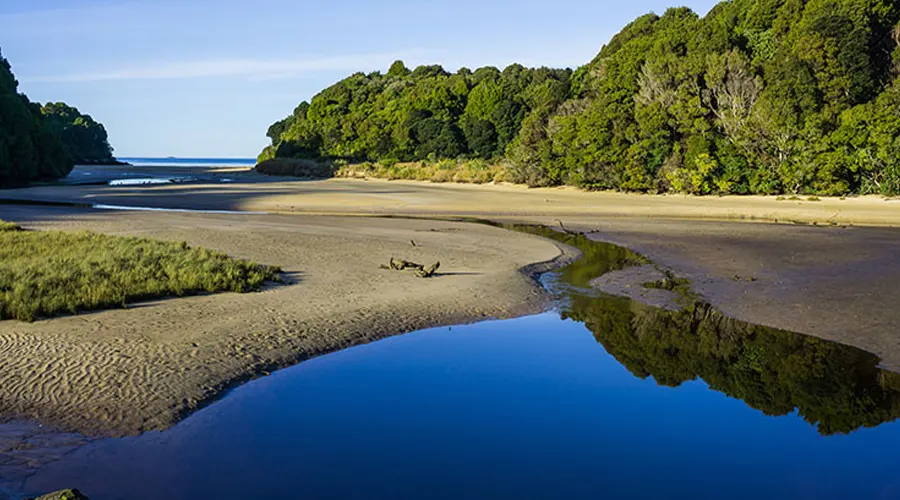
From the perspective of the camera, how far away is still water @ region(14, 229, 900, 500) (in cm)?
642

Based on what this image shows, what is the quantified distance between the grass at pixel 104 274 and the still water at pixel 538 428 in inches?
180

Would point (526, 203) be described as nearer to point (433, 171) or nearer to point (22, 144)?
point (433, 171)

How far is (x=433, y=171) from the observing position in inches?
2566

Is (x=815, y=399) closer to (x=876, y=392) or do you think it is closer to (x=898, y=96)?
(x=876, y=392)

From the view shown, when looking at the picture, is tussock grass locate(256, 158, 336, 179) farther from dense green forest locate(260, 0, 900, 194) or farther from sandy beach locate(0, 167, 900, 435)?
sandy beach locate(0, 167, 900, 435)

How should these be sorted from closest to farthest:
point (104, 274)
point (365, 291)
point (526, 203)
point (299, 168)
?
point (104, 274), point (365, 291), point (526, 203), point (299, 168)

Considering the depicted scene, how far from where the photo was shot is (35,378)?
8.55 meters

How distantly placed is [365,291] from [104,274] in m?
5.15

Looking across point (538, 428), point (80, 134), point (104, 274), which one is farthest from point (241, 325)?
point (80, 134)

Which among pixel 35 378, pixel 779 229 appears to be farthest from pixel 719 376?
pixel 779 229

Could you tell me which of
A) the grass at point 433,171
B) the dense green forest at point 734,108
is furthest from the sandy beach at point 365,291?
the grass at point 433,171

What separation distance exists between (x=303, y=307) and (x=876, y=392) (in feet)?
29.4

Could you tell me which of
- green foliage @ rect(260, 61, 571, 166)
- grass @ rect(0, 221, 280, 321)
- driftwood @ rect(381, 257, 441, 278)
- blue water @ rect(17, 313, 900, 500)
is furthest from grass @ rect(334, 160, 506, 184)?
blue water @ rect(17, 313, 900, 500)

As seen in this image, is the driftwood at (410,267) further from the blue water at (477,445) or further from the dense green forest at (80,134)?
the dense green forest at (80,134)
